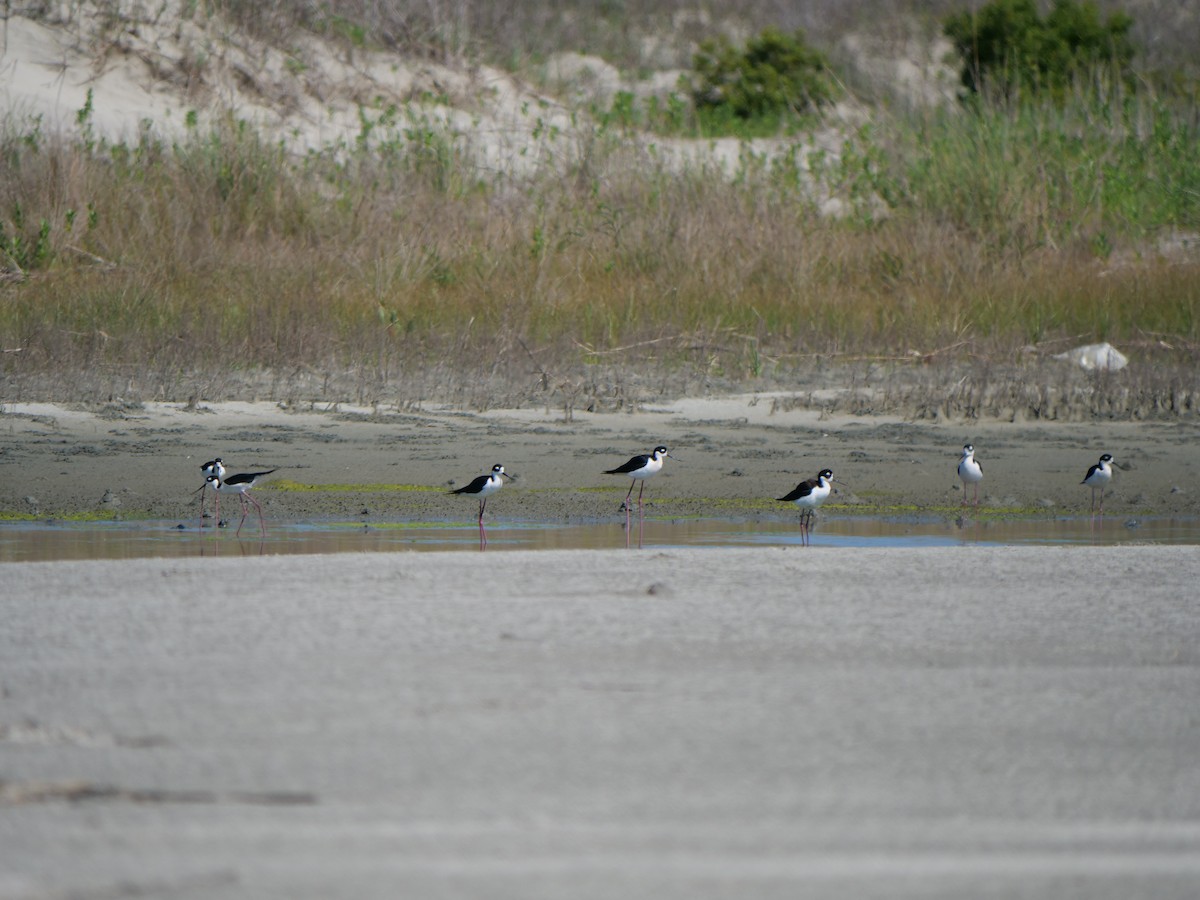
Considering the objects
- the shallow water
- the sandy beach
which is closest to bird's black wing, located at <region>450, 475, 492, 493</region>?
the shallow water

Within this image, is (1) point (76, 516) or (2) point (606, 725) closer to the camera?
(2) point (606, 725)

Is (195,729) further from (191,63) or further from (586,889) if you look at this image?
(191,63)

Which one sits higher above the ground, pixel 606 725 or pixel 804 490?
pixel 804 490

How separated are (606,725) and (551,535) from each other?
4.63 meters

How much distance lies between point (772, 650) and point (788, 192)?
14958 mm

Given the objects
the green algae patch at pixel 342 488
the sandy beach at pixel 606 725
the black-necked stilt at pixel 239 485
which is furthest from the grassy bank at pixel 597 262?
the sandy beach at pixel 606 725

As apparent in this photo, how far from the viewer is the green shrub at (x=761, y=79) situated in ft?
86.3

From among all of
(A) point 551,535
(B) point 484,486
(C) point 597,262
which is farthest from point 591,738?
(C) point 597,262

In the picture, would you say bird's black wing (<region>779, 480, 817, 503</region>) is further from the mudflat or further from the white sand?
the white sand

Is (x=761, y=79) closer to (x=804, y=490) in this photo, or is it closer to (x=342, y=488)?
(x=342, y=488)

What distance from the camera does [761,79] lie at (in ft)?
88.1

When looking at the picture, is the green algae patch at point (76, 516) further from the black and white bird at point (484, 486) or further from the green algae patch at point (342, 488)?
the black and white bird at point (484, 486)

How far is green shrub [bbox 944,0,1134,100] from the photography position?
89.1ft

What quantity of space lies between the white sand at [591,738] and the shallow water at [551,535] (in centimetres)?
187
